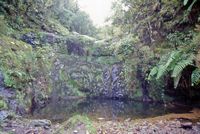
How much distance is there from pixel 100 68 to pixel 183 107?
508 centimetres

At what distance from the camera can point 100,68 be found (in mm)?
13094

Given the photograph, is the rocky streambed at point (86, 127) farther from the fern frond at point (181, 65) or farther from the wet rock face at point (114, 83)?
the wet rock face at point (114, 83)

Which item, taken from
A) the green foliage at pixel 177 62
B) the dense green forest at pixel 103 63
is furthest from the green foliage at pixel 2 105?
the green foliage at pixel 177 62

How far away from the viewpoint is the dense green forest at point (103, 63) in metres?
6.72

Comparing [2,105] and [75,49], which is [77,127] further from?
[75,49]

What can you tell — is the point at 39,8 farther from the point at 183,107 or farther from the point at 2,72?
the point at 183,107

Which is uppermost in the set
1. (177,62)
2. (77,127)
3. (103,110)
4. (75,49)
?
(75,49)

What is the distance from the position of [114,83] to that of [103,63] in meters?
1.32

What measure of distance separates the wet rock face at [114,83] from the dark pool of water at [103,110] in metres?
0.96

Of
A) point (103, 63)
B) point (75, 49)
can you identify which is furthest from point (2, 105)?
point (75, 49)

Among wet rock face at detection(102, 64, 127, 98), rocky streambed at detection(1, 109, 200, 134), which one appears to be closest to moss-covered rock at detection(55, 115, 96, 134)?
rocky streambed at detection(1, 109, 200, 134)

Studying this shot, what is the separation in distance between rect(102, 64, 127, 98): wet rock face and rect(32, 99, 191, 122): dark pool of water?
96 centimetres

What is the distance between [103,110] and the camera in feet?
30.6

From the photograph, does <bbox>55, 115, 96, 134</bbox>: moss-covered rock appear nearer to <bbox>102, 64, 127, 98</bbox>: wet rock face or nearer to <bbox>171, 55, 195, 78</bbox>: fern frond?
<bbox>171, 55, 195, 78</bbox>: fern frond
